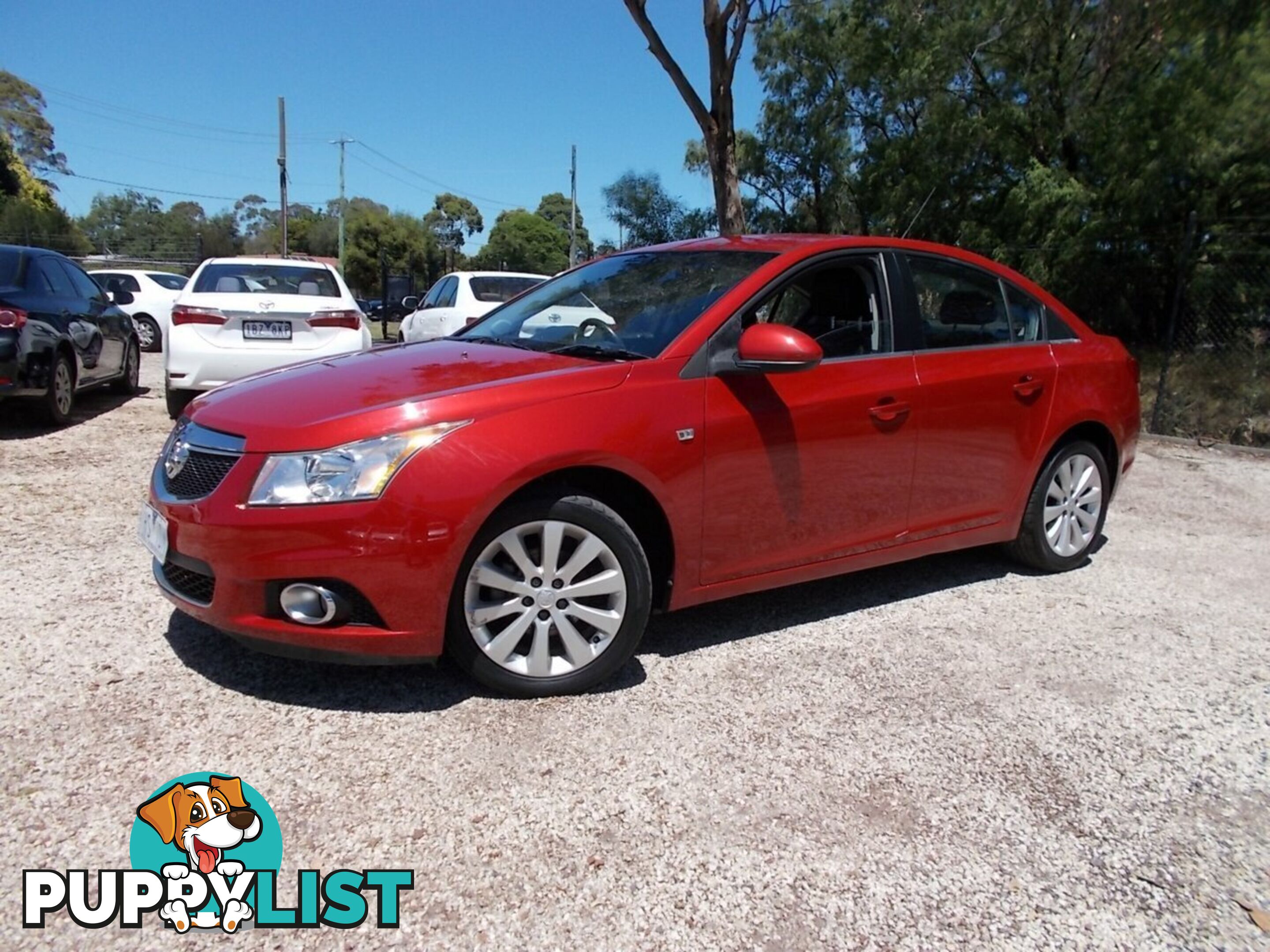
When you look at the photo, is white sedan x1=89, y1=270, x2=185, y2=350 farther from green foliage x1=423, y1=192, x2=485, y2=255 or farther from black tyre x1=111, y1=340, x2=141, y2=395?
green foliage x1=423, y1=192, x2=485, y2=255

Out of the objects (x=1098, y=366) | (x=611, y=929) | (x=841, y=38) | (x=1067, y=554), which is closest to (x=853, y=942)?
(x=611, y=929)

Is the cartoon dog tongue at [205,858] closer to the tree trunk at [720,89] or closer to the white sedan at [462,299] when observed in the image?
the white sedan at [462,299]

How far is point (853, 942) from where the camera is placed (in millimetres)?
2004

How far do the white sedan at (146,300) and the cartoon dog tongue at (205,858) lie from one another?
14595 mm

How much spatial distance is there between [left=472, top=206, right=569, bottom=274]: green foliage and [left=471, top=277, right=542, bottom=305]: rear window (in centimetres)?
5470

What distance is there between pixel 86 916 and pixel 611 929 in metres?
1.17

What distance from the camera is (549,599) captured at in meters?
2.94

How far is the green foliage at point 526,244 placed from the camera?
7000 cm

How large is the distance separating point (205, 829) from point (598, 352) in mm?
1980

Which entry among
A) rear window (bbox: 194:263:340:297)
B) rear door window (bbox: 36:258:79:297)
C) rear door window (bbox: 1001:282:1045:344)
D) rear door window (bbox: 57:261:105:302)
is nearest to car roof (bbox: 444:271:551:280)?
rear window (bbox: 194:263:340:297)

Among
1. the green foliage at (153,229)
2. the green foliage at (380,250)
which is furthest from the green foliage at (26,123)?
the green foliage at (380,250)

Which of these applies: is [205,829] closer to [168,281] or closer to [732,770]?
[732,770]

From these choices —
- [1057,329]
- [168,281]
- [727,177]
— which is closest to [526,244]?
[168,281]

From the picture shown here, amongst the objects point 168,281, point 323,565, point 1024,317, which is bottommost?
point 323,565
